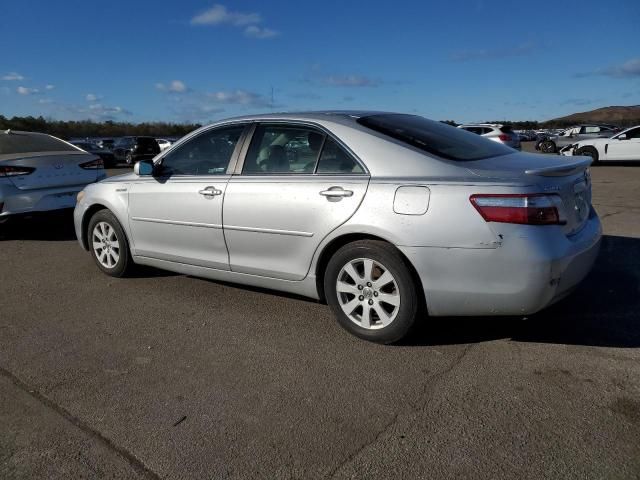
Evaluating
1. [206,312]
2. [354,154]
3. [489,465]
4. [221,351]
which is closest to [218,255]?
[206,312]

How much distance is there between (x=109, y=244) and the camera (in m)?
5.41

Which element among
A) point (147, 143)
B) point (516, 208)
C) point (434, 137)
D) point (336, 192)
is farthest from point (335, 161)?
point (147, 143)

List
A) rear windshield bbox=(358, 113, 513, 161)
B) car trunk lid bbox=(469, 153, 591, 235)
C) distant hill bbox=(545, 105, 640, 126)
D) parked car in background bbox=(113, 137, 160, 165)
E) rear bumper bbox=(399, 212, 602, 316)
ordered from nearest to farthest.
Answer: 1. rear bumper bbox=(399, 212, 602, 316)
2. car trunk lid bbox=(469, 153, 591, 235)
3. rear windshield bbox=(358, 113, 513, 161)
4. parked car in background bbox=(113, 137, 160, 165)
5. distant hill bbox=(545, 105, 640, 126)

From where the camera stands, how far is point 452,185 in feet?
10.8

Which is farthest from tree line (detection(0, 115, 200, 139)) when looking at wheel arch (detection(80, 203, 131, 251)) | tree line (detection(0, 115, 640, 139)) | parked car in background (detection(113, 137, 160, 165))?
wheel arch (detection(80, 203, 131, 251))

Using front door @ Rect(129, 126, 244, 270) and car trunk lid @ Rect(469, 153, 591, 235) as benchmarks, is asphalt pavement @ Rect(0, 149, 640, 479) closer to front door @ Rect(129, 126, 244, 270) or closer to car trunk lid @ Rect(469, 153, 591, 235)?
front door @ Rect(129, 126, 244, 270)

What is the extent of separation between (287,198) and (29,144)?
5.67 m

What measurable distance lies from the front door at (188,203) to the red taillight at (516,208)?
6.72 ft

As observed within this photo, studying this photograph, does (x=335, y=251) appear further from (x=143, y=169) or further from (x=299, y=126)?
(x=143, y=169)

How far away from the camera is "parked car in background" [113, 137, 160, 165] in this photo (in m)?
26.1

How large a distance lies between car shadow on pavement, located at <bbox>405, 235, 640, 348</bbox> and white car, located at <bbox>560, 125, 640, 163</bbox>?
17080 millimetres

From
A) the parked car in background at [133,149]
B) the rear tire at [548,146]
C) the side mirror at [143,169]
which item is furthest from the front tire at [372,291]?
the rear tire at [548,146]

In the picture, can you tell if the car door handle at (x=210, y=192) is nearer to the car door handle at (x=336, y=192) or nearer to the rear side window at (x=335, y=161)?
the rear side window at (x=335, y=161)

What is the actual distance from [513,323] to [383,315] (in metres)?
1.05
